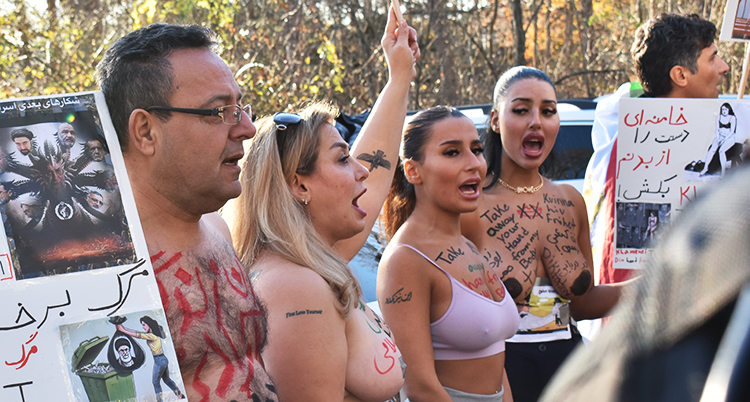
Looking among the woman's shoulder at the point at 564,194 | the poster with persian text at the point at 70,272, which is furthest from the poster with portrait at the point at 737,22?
the poster with persian text at the point at 70,272

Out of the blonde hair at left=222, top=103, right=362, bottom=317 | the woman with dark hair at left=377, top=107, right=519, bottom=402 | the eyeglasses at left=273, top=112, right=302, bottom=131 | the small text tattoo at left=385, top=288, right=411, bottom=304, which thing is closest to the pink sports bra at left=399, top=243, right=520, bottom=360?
the woman with dark hair at left=377, top=107, right=519, bottom=402

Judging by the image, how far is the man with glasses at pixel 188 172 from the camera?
6.11ft

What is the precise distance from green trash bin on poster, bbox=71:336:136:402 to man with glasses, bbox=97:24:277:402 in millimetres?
204

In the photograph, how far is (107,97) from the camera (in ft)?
6.17

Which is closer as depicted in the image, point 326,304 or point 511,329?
point 326,304

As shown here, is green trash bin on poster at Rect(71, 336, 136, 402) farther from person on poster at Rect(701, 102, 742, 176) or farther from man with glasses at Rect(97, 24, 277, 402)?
person on poster at Rect(701, 102, 742, 176)

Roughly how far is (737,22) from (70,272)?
12.6 ft

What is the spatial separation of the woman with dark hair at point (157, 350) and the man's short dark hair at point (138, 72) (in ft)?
1.79

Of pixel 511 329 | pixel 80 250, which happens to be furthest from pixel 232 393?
pixel 511 329

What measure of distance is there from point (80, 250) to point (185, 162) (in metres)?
0.39

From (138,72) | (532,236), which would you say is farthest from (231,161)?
(532,236)

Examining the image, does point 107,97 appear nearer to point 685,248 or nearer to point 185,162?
point 185,162

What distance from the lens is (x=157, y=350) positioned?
1.65m

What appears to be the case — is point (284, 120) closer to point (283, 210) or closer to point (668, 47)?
point (283, 210)
